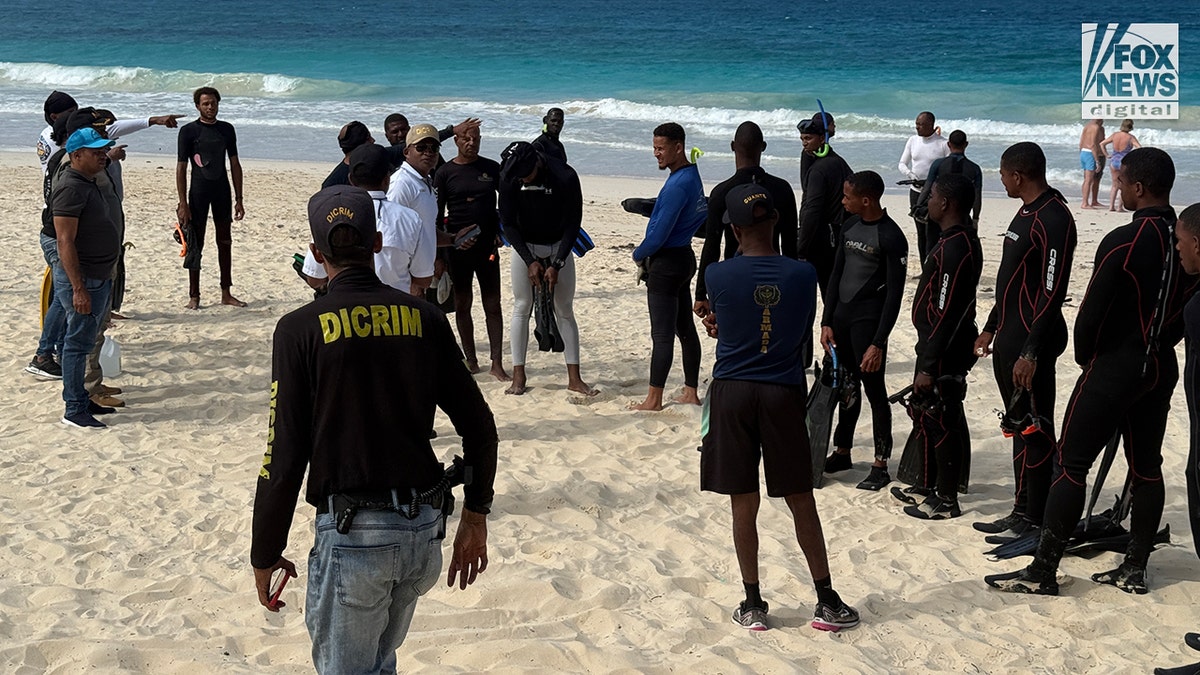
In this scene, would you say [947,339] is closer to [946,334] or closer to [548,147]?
[946,334]

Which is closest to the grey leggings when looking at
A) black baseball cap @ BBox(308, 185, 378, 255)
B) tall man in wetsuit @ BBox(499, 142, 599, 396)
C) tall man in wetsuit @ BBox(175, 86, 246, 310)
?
tall man in wetsuit @ BBox(499, 142, 599, 396)

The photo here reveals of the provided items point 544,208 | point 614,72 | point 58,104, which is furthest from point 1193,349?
point 614,72

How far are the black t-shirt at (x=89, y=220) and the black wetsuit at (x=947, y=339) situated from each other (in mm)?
4733

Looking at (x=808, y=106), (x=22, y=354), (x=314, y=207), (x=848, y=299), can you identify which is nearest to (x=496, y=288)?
(x=848, y=299)

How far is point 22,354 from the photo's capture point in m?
8.65

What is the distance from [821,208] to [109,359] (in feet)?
16.2

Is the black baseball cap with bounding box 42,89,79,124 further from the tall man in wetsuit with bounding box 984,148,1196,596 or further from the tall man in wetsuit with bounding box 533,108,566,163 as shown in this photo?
the tall man in wetsuit with bounding box 984,148,1196,596

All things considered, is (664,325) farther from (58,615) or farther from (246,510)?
(58,615)

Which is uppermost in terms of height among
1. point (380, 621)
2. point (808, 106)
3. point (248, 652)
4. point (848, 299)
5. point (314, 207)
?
point (808, 106)

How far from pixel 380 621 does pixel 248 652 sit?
1653 millimetres

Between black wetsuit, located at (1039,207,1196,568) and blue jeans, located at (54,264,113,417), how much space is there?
→ 550 cm

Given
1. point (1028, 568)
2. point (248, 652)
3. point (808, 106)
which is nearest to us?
point (248, 652)

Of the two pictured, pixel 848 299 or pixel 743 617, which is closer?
pixel 743 617

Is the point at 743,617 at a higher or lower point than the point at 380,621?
lower
